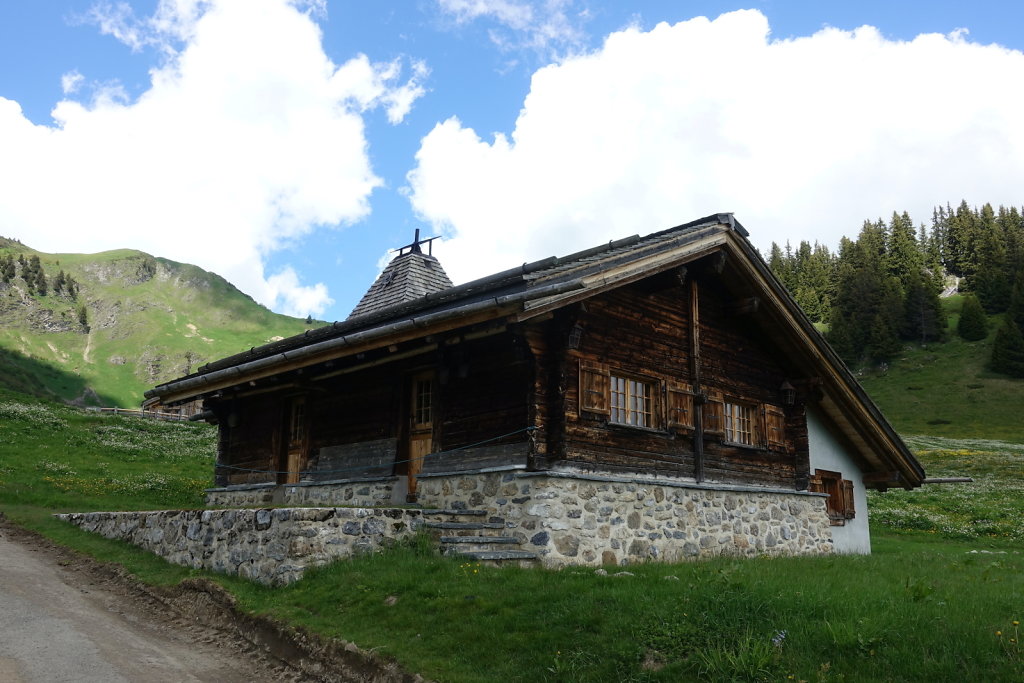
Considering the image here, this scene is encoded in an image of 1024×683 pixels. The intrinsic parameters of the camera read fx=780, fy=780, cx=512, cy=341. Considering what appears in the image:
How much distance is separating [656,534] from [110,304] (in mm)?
137184

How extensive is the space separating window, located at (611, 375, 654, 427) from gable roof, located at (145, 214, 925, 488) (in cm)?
210

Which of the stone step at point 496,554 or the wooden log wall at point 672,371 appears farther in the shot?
the wooden log wall at point 672,371

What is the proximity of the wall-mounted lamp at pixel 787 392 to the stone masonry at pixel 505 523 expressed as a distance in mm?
2984

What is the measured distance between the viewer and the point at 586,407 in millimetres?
12758

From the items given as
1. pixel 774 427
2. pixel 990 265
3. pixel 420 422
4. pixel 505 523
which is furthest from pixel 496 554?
pixel 990 265

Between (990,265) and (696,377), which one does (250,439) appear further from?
(990,265)

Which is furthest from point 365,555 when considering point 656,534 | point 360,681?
point 656,534

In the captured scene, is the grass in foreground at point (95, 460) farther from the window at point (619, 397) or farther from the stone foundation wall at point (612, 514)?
the window at point (619, 397)

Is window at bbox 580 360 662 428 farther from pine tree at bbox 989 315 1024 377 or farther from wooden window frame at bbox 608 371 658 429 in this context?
pine tree at bbox 989 315 1024 377

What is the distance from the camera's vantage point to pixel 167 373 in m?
111

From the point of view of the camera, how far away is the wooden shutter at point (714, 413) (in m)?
15.5

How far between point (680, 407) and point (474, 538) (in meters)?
5.54

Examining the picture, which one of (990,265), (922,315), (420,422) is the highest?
(990,265)

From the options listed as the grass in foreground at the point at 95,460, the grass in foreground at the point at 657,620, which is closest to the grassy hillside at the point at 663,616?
the grass in foreground at the point at 657,620
